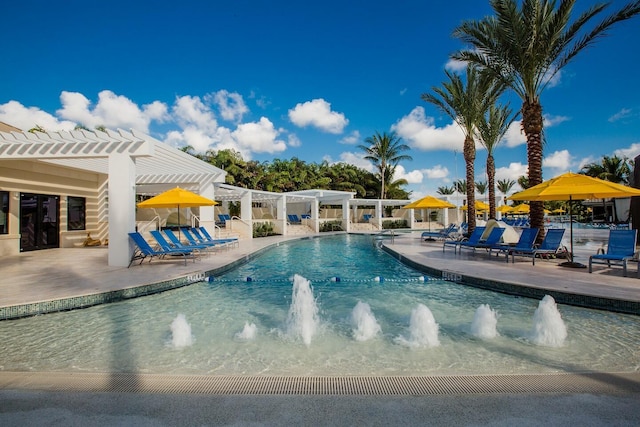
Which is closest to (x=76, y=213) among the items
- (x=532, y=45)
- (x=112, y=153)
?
(x=112, y=153)

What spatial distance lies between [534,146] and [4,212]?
1851cm

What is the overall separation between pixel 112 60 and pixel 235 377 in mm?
19969

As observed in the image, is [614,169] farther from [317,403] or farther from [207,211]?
[317,403]

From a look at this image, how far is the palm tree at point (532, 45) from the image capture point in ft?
31.8

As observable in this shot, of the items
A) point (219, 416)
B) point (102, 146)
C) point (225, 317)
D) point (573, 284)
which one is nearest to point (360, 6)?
point (102, 146)

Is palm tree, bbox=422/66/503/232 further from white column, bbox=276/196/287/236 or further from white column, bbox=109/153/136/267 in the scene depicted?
white column, bbox=109/153/136/267

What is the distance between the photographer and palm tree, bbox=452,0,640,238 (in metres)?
9.70

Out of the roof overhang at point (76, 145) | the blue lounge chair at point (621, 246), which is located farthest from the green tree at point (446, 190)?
the roof overhang at point (76, 145)

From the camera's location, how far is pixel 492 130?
19.1 metres

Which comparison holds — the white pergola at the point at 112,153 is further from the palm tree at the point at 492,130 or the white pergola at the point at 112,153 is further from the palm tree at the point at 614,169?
the palm tree at the point at 614,169

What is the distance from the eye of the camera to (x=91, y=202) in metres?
16.9

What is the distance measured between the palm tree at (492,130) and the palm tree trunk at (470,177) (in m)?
2.50

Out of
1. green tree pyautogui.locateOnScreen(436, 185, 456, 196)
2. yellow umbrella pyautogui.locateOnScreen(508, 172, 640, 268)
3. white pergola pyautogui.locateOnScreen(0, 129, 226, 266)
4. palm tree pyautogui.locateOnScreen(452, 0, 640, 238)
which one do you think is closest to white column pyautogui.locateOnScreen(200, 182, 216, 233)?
white pergola pyautogui.locateOnScreen(0, 129, 226, 266)

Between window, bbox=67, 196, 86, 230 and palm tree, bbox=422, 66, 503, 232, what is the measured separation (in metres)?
17.4
